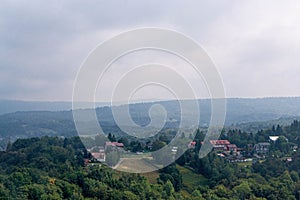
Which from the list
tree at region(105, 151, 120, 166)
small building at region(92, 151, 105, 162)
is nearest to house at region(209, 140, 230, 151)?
small building at region(92, 151, 105, 162)

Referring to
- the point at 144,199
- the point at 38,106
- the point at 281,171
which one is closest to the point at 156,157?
the point at 281,171

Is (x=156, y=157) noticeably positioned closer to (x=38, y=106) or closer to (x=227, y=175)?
(x=227, y=175)

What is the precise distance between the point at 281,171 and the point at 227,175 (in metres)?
3.42

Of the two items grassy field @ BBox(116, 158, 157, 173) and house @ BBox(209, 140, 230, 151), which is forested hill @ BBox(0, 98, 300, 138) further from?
grassy field @ BBox(116, 158, 157, 173)

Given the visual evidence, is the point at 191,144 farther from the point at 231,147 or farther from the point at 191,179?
the point at 191,179

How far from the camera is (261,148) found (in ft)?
117

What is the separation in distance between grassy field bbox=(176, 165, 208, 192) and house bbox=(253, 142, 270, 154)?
8.82 metres

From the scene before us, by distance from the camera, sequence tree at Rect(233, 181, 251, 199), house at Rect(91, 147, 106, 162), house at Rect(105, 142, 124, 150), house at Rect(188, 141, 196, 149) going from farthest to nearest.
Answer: house at Rect(188, 141, 196, 149)
house at Rect(105, 142, 124, 150)
house at Rect(91, 147, 106, 162)
tree at Rect(233, 181, 251, 199)

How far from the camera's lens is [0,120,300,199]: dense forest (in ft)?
62.7

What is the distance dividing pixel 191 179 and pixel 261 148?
1098 centimetres

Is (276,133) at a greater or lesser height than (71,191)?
greater

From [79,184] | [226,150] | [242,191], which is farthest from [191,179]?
[226,150]

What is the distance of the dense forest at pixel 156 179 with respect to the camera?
1912 cm

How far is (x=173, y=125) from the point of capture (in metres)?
45.6
